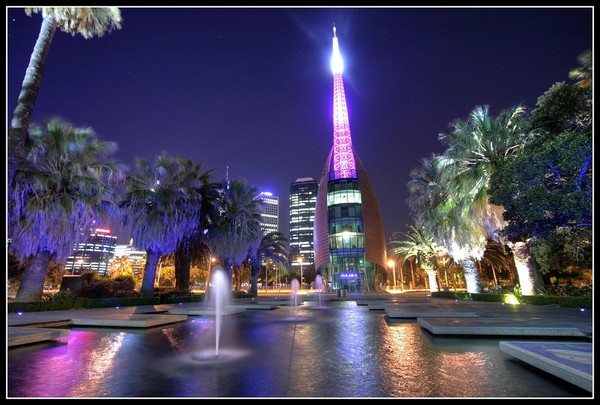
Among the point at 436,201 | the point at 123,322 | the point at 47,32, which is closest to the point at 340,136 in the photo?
the point at 436,201

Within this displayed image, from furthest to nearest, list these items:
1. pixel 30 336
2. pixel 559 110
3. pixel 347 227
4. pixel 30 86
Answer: pixel 347 227
pixel 559 110
pixel 30 86
pixel 30 336

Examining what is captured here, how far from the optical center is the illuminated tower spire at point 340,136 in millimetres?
89750

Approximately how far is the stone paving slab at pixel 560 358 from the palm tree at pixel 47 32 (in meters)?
17.0

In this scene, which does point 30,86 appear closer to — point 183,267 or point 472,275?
point 183,267

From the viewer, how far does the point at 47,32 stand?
15039 mm

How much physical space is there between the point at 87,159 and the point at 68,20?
6800 mm

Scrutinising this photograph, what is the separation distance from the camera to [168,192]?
943 inches

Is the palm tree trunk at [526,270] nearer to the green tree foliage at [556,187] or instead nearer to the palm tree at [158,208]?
the green tree foliage at [556,187]

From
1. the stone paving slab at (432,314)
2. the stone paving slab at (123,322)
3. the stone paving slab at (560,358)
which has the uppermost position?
the stone paving slab at (432,314)

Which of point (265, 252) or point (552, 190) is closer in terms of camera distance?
point (552, 190)

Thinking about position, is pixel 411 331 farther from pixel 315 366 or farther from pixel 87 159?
pixel 87 159

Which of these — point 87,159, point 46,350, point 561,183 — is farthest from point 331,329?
point 87,159

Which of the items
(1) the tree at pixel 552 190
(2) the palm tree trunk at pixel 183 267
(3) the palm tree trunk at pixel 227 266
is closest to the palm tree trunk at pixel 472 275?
(1) the tree at pixel 552 190

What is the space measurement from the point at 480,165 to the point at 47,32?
78.8 feet
